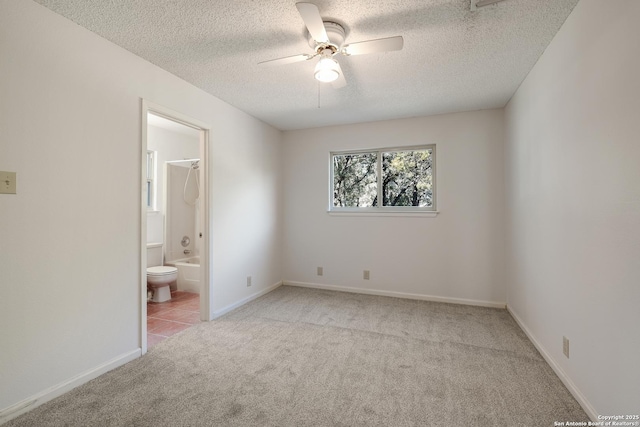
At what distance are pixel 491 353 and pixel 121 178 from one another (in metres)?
3.25

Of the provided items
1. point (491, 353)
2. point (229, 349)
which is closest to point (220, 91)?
point (229, 349)

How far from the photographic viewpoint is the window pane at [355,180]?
422 cm

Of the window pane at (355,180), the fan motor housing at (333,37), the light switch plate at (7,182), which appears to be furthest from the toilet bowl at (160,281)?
the fan motor housing at (333,37)

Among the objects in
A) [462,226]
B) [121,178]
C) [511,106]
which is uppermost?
[511,106]

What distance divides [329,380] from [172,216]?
368 cm

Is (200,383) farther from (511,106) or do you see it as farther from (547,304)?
(511,106)

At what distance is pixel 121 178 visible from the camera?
223 centimetres

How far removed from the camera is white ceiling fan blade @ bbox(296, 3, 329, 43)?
1.50m

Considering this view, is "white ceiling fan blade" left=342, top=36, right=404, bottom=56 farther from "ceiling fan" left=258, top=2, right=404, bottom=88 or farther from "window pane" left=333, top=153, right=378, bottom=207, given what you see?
"window pane" left=333, top=153, right=378, bottom=207

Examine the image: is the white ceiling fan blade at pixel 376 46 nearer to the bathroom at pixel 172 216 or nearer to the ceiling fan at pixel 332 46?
the ceiling fan at pixel 332 46

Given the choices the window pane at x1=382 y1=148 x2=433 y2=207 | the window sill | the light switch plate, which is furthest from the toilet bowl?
the window pane at x1=382 y1=148 x2=433 y2=207

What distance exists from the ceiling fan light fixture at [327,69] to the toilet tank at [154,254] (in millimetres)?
3560

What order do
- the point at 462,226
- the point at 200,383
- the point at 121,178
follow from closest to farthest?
the point at 200,383 → the point at 121,178 → the point at 462,226

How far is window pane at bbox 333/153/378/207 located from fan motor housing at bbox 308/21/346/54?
7.61 ft
